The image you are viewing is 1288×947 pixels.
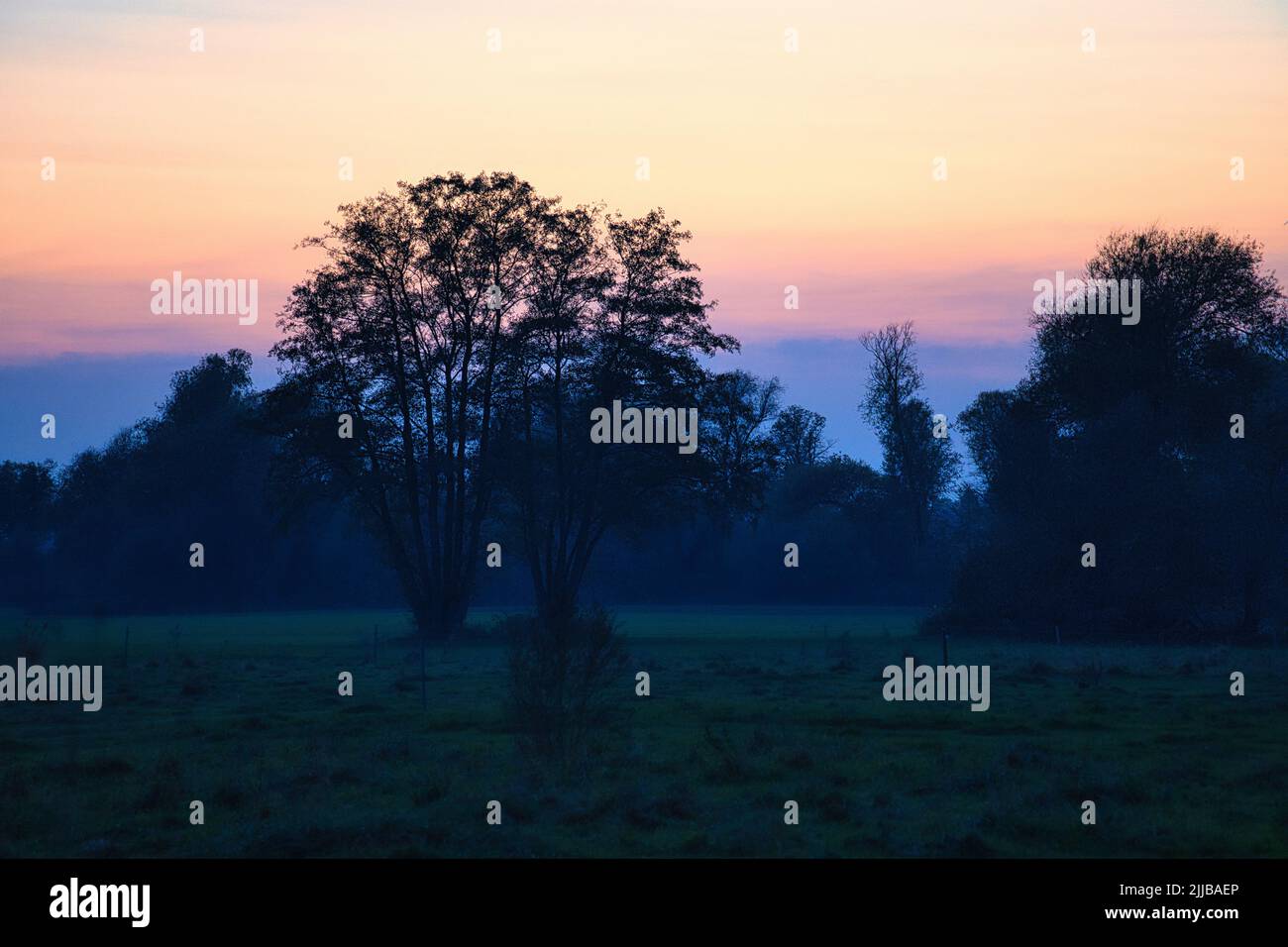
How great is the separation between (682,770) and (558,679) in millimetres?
2659

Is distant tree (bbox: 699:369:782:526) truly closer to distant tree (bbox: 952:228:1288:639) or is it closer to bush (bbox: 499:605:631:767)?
distant tree (bbox: 952:228:1288:639)

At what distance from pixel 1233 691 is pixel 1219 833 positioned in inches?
700

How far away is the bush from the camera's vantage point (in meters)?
20.3

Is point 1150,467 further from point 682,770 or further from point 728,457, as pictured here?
point 682,770

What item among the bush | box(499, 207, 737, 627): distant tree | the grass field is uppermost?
box(499, 207, 737, 627): distant tree

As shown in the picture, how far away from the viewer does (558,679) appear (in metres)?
20.3

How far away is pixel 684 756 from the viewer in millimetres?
21859

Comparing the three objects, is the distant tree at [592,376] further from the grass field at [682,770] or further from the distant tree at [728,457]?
the grass field at [682,770]

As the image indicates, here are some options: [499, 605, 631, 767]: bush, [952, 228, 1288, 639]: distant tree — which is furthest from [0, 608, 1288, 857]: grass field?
[952, 228, 1288, 639]: distant tree

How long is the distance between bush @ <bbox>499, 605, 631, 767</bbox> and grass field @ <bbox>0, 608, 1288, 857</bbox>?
2.35 ft

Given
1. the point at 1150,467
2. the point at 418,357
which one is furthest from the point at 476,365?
the point at 1150,467

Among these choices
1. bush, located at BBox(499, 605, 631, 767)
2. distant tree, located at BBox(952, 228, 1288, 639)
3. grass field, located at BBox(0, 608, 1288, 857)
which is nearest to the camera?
grass field, located at BBox(0, 608, 1288, 857)

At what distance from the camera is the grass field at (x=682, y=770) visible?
15359 mm

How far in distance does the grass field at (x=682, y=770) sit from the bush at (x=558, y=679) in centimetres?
72
